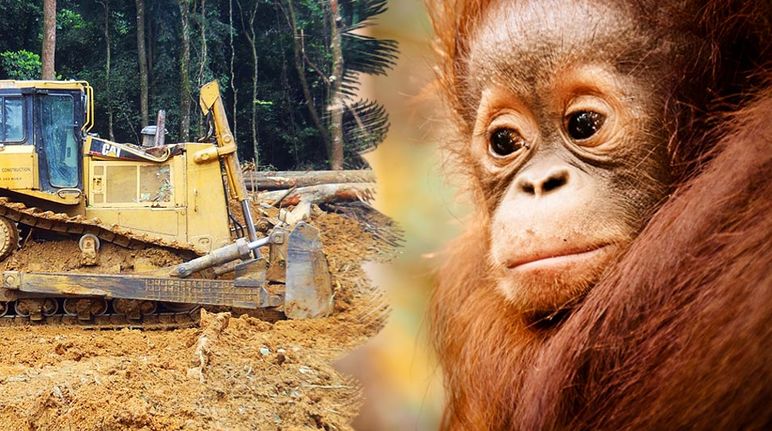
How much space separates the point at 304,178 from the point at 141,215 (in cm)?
33

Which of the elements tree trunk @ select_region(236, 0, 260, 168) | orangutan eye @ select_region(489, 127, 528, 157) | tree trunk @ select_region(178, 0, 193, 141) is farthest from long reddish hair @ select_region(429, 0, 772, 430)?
tree trunk @ select_region(178, 0, 193, 141)

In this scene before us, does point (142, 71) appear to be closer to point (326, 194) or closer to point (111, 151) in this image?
point (111, 151)

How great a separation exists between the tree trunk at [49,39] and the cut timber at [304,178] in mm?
396

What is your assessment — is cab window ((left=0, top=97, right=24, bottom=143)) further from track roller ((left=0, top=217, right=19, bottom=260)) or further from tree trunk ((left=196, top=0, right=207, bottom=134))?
tree trunk ((left=196, top=0, right=207, bottom=134))

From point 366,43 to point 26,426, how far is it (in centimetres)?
87

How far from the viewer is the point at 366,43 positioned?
4.79ft

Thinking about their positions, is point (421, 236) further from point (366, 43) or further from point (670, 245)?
point (670, 245)

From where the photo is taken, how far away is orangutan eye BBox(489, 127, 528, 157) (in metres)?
1.13

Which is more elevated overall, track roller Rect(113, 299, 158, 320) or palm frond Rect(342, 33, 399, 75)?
palm frond Rect(342, 33, 399, 75)

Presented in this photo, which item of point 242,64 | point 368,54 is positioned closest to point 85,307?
point 242,64

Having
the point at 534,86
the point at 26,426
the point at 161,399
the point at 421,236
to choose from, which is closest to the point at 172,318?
the point at 161,399

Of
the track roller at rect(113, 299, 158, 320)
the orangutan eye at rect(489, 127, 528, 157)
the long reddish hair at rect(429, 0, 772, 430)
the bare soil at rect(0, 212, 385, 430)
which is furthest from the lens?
the track roller at rect(113, 299, 158, 320)

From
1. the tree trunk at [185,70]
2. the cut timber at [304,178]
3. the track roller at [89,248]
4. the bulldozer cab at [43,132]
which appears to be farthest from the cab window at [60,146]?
the cut timber at [304,178]

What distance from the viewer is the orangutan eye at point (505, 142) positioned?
1.13 m
